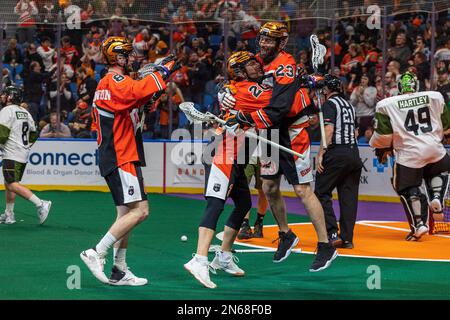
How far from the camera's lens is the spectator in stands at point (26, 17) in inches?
613

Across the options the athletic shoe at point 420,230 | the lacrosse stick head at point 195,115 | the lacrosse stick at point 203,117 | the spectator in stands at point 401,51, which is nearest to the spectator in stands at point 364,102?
the spectator in stands at point 401,51

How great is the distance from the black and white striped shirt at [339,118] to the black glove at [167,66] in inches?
101

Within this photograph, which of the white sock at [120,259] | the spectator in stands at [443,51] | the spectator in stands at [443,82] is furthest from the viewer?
the spectator in stands at [443,51]

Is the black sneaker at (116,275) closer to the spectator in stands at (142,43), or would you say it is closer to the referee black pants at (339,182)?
the referee black pants at (339,182)

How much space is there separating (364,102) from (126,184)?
8576 millimetres

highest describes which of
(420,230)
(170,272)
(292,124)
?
(292,124)

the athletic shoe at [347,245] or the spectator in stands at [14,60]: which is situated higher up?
the spectator in stands at [14,60]

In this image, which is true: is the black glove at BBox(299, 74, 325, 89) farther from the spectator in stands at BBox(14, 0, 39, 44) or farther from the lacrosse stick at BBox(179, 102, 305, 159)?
the spectator in stands at BBox(14, 0, 39, 44)

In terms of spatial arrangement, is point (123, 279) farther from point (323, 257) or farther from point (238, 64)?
point (238, 64)

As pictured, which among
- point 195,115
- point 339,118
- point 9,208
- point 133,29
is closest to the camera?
point 195,115

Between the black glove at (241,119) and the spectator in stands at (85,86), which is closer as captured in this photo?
the black glove at (241,119)

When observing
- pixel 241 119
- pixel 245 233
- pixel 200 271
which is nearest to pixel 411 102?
pixel 245 233

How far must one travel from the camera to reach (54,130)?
602 inches

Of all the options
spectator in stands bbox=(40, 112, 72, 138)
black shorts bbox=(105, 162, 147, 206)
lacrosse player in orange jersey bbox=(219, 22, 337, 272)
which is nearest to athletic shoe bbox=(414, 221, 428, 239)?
lacrosse player in orange jersey bbox=(219, 22, 337, 272)
